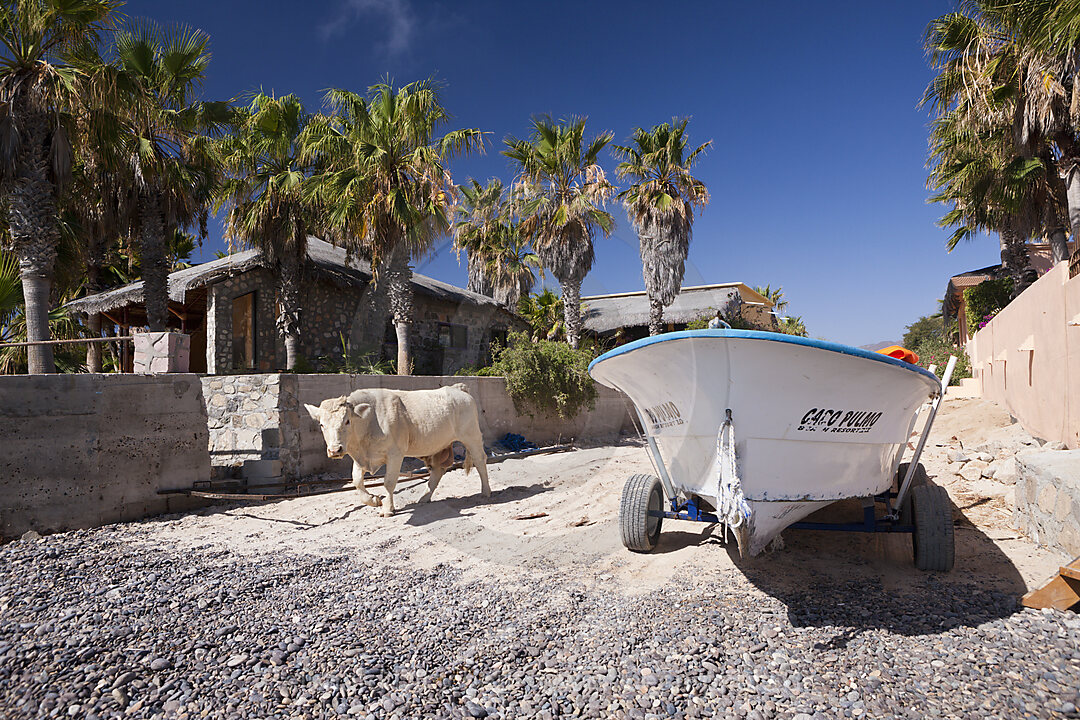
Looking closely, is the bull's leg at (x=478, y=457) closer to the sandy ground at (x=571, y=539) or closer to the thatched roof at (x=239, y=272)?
the sandy ground at (x=571, y=539)

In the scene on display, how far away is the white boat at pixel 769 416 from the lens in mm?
3881

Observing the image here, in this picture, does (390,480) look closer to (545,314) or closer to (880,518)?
(880,518)

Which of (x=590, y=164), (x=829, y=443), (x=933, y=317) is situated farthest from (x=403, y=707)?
(x=933, y=317)

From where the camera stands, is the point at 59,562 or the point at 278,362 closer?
the point at 59,562

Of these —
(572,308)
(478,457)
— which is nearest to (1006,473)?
(478,457)

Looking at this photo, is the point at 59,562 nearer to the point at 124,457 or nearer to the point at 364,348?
the point at 124,457

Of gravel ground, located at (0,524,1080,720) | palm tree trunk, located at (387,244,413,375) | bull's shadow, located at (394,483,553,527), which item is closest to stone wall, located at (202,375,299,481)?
bull's shadow, located at (394,483,553,527)

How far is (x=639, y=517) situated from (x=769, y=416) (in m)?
1.69

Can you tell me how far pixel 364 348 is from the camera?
56.3ft

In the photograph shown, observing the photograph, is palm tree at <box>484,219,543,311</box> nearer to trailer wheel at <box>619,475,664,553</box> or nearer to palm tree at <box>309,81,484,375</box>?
palm tree at <box>309,81,484,375</box>

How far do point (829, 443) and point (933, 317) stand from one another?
53.0m

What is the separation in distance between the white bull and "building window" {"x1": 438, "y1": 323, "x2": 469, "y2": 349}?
1108 cm

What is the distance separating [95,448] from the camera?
645 cm

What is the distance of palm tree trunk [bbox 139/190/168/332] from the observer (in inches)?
481
